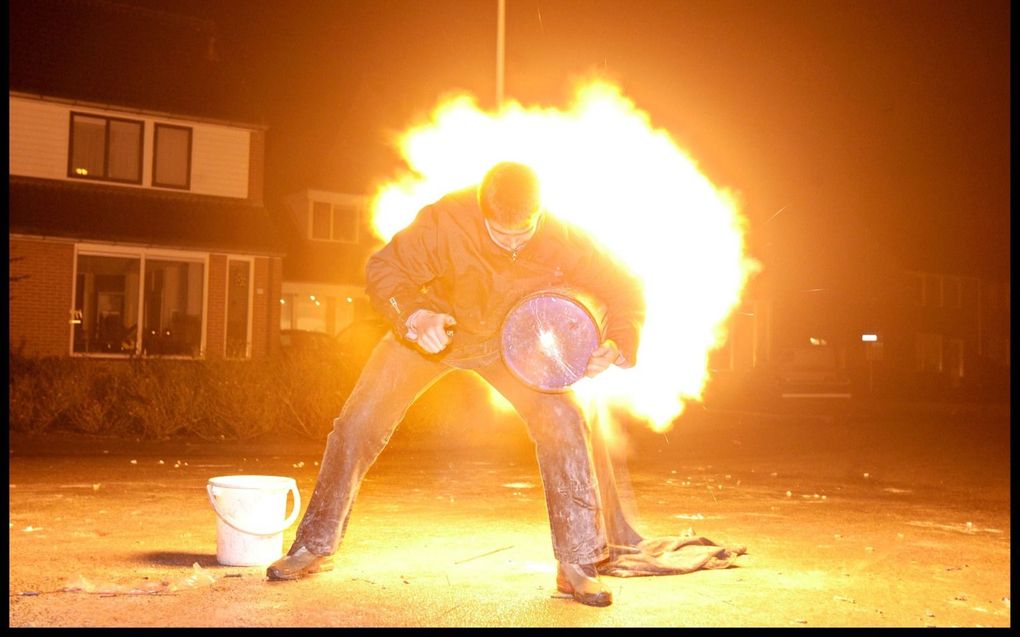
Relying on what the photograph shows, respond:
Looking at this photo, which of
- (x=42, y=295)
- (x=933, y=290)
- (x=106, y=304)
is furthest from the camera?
A: (x=933, y=290)

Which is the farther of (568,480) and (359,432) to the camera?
(359,432)

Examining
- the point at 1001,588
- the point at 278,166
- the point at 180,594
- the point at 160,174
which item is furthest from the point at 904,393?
the point at 180,594

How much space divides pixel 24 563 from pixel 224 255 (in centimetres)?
1943

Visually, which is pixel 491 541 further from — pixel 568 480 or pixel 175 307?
pixel 175 307

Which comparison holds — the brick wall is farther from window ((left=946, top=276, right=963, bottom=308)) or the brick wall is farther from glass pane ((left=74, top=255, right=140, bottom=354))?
window ((left=946, top=276, right=963, bottom=308))

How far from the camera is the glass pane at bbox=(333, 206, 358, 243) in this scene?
36188 millimetres

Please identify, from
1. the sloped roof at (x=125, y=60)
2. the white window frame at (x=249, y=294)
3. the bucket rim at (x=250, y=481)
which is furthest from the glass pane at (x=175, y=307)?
the bucket rim at (x=250, y=481)

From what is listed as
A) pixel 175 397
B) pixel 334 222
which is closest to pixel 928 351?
pixel 334 222

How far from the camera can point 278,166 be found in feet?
123

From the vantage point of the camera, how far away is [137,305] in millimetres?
23750

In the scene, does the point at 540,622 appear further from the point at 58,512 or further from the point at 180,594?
the point at 58,512

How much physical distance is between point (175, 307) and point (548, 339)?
2089 centimetres

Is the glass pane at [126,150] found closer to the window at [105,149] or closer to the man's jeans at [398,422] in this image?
the window at [105,149]

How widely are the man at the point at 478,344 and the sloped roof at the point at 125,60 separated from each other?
67.9 feet
